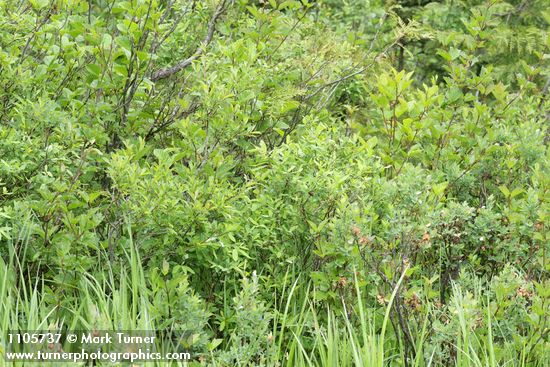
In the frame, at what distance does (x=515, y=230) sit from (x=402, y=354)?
0.99 metres

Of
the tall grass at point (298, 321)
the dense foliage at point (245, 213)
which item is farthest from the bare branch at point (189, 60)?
the tall grass at point (298, 321)

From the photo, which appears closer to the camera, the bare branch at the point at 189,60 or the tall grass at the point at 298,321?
the tall grass at the point at 298,321

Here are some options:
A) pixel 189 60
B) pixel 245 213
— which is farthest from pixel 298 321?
pixel 189 60

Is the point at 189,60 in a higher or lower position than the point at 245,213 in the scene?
higher

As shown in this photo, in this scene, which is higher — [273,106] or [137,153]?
[273,106]

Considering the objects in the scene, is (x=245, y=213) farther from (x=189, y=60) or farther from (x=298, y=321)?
(x=189, y=60)

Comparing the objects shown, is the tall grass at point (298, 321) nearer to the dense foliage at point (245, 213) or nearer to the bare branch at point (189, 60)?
the dense foliage at point (245, 213)

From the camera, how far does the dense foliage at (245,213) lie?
3.29 metres

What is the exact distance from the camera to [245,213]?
3785 millimetres

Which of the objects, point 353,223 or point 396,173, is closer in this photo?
point 353,223

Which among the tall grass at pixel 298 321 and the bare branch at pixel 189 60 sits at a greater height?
the bare branch at pixel 189 60

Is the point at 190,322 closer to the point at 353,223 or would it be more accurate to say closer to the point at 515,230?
the point at 353,223

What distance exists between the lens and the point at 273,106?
436 centimetres

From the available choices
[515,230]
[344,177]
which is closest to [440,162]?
[515,230]
